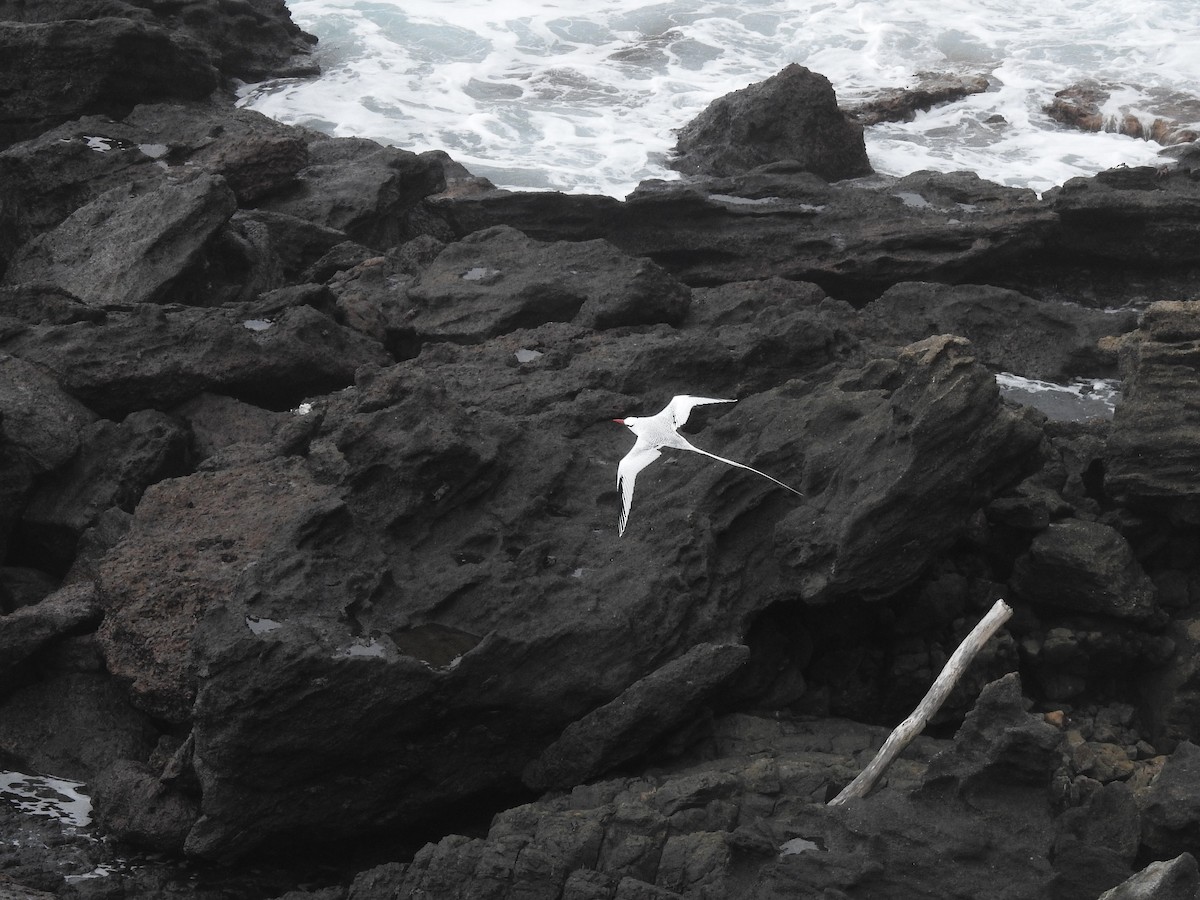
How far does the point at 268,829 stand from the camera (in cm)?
730

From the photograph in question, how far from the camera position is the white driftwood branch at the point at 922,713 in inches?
257

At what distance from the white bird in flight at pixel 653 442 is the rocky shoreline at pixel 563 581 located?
16 centimetres

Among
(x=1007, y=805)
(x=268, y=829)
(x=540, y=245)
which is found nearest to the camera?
(x=1007, y=805)

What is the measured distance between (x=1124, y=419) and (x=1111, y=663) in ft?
5.94

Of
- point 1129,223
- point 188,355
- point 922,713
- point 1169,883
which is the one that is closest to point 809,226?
point 1129,223

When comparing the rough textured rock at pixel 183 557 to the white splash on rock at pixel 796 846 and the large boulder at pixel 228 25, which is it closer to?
the white splash on rock at pixel 796 846

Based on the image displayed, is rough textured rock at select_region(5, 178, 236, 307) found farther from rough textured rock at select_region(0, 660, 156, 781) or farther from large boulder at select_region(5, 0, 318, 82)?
large boulder at select_region(5, 0, 318, 82)

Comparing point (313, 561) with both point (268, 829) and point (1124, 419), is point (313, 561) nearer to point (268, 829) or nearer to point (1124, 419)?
point (268, 829)

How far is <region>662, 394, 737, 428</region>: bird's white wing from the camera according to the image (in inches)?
354

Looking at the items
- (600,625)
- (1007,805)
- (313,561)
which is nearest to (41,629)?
(313,561)

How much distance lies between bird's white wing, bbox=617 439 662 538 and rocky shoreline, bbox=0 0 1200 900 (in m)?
0.17

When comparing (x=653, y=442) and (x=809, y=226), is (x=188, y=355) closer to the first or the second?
(x=653, y=442)

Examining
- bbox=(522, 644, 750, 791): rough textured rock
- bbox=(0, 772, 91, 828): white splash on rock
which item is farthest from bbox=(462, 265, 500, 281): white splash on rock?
bbox=(0, 772, 91, 828): white splash on rock

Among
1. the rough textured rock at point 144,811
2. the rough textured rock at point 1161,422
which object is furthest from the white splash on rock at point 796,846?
the rough textured rock at point 1161,422
